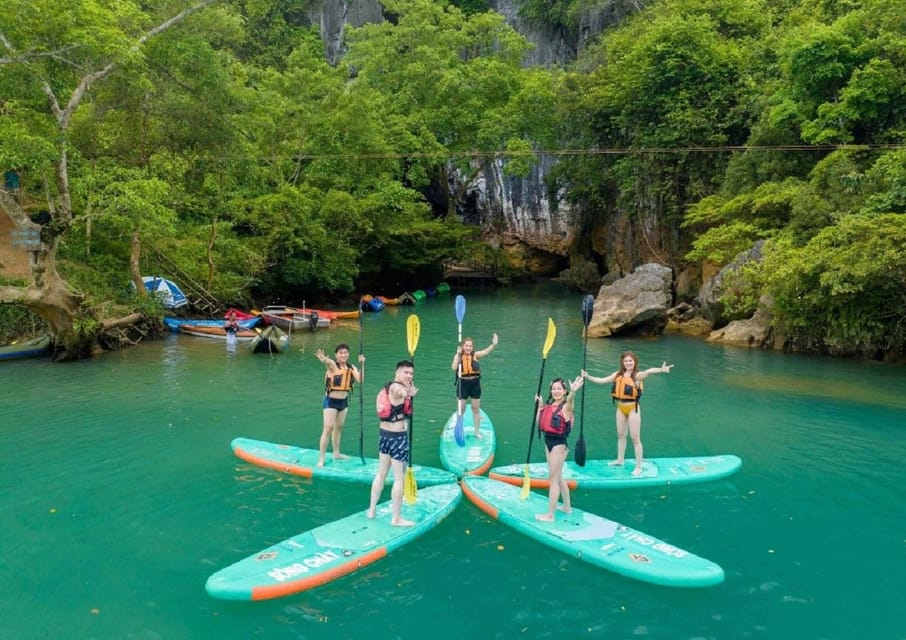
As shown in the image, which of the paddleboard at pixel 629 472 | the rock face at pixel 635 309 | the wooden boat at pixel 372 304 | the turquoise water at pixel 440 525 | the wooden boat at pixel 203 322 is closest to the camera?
the turquoise water at pixel 440 525

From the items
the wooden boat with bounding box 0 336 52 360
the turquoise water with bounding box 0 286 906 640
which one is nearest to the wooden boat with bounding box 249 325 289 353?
the turquoise water with bounding box 0 286 906 640

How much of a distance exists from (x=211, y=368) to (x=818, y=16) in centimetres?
2346

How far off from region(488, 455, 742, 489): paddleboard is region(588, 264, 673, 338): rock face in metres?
12.0

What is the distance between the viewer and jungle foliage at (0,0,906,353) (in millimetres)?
15992

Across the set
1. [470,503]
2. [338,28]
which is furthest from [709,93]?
[338,28]

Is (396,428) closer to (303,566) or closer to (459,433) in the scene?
(303,566)

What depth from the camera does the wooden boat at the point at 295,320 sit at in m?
21.8

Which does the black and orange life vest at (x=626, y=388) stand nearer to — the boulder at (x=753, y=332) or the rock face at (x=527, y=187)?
the boulder at (x=753, y=332)

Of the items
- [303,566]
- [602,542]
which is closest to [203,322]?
[303,566]

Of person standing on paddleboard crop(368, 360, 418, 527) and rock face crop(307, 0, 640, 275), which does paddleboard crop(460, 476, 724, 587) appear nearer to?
person standing on paddleboard crop(368, 360, 418, 527)

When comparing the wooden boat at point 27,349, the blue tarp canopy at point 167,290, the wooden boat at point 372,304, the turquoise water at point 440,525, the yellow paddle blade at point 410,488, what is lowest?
the turquoise water at point 440,525

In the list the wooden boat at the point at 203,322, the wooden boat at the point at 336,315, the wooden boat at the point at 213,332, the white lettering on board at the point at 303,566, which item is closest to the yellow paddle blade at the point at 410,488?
the white lettering on board at the point at 303,566

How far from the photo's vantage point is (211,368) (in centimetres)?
1568

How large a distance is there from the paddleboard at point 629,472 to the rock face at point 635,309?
12028mm
